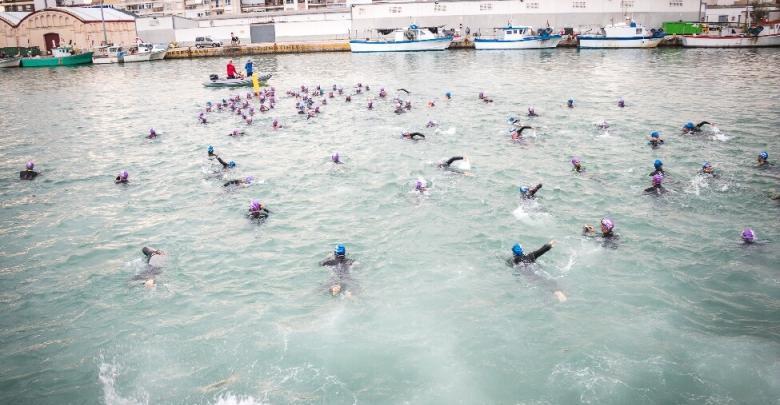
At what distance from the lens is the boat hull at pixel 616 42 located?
61875 millimetres

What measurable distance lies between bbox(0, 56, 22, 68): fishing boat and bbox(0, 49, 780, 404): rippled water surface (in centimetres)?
5438

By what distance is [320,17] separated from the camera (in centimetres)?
8012

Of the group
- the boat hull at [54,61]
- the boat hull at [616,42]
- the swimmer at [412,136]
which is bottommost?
the swimmer at [412,136]

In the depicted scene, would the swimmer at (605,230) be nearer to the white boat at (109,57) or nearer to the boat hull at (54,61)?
the white boat at (109,57)

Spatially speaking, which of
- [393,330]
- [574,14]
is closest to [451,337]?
[393,330]

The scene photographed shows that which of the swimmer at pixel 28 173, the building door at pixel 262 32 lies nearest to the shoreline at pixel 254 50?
the building door at pixel 262 32

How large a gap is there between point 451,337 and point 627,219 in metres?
7.66

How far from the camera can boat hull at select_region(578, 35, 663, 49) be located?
6188cm

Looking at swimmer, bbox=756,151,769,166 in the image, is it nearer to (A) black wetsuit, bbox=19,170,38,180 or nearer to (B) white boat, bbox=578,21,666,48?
(A) black wetsuit, bbox=19,170,38,180

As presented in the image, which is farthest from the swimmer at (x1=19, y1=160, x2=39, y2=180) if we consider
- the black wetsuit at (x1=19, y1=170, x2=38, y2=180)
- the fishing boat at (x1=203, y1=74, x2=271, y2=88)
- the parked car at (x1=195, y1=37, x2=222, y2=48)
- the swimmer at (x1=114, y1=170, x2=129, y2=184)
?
the parked car at (x1=195, y1=37, x2=222, y2=48)

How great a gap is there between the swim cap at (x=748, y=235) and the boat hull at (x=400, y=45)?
60206mm

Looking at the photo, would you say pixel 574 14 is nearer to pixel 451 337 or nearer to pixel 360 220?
pixel 360 220

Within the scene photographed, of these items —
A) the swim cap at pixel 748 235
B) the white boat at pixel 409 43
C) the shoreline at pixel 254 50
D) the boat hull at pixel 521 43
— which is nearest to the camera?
the swim cap at pixel 748 235

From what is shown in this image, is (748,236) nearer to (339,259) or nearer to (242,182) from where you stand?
(339,259)
